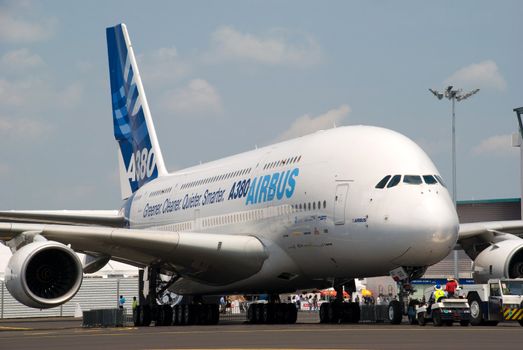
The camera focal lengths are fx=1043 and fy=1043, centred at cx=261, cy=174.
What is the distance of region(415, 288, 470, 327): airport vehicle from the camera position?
24.0m

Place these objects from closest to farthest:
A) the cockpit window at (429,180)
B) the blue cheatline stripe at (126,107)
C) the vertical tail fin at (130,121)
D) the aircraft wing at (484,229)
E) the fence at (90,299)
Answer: the cockpit window at (429,180) < the aircraft wing at (484,229) < the vertical tail fin at (130,121) < the blue cheatline stripe at (126,107) < the fence at (90,299)

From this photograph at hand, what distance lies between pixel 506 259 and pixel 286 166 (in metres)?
6.38

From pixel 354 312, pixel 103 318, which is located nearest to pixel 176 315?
pixel 103 318

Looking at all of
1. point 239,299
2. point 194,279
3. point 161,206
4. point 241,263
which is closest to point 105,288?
point 239,299

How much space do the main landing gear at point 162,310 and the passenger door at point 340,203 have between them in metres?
7.50

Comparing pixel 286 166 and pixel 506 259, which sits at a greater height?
pixel 286 166

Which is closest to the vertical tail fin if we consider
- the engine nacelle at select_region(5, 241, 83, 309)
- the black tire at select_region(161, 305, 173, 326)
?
the black tire at select_region(161, 305, 173, 326)

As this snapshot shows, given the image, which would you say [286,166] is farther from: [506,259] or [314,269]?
[506,259]

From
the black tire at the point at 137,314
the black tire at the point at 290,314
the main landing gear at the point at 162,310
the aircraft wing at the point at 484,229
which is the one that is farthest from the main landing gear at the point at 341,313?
the black tire at the point at 137,314

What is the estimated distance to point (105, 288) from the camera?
54.4 metres

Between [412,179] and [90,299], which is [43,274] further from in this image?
[90,299]

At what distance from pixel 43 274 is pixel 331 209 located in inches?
301

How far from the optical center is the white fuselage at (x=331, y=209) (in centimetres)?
2405

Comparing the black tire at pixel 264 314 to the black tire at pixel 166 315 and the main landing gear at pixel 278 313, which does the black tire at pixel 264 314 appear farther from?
the black tire at pixel 166 315
